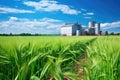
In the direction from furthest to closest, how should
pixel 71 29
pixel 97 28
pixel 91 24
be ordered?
pixel 91 24
pixel 71 29
pixel 97 28

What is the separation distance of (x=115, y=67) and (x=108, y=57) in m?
0.19

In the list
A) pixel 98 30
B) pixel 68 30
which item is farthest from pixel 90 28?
pixel 68 30

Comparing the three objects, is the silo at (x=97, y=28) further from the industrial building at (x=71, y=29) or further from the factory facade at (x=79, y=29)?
the industrial building at (x=71, y=29)

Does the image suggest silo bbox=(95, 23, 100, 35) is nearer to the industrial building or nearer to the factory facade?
the factory facade

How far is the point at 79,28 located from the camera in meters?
88.4

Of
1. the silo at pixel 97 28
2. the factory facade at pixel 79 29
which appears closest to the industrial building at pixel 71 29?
the factory facade at pixel 79 29

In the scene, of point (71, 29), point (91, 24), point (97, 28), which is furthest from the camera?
point (91, 24)

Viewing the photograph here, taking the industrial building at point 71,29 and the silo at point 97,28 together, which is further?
Answer: the industrial building at point 71,29

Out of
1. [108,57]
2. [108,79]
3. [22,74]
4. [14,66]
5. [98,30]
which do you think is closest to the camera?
[22,74]

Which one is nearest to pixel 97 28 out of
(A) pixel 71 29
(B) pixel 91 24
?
(B) pixel 91 24

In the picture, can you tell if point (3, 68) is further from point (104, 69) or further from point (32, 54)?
point (104, 69)

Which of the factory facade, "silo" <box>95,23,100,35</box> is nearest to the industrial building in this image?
the factory facade

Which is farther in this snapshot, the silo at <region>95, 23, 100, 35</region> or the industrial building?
the industrial building

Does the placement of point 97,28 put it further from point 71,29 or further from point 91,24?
point 71,29
